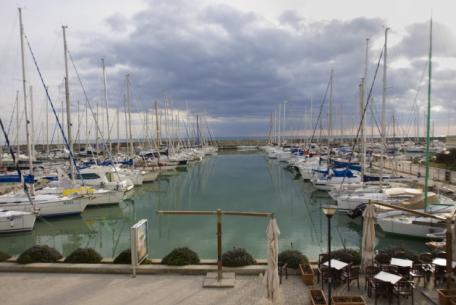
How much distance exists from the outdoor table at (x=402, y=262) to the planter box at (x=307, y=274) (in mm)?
2370

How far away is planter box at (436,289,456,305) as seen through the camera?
26.7ft

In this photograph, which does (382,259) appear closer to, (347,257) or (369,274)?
(347,257)

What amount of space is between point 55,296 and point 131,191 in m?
28.1

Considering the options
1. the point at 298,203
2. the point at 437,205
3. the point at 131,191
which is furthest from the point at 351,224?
the point at 131,191

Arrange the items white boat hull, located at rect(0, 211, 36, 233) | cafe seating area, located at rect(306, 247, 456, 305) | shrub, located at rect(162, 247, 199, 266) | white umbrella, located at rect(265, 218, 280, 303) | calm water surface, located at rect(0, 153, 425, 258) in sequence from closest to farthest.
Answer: white umbrella, located at rect(265, 218, 280, 303) < cafe seating area, located at rect(306, 247, 456, 305) < shrub, located at rect(162, 247, 199, 266) < calm water surface, located at rect(0, 153, 425, 258) < white boat hull, located at rect(0, 211, 36, 233)

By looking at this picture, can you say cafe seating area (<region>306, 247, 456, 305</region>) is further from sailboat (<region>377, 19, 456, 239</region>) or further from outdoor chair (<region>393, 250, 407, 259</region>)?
sailboat (<region>377, 19, 456, 239</region>)

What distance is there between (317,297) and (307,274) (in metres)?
1.20

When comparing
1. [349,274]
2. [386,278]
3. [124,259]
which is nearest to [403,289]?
[386,278]

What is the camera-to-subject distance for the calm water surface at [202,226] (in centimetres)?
1870

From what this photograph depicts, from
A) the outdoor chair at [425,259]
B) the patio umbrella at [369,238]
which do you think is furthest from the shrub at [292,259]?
the outdoor chair at [425,259]

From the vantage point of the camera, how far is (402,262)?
9711mm

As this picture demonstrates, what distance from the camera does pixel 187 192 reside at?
37938 mm

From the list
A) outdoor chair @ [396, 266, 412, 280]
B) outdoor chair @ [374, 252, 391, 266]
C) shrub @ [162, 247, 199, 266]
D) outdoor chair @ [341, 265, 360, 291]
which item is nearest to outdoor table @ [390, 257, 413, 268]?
outdoor chair @ [396, 266, 412, 280]

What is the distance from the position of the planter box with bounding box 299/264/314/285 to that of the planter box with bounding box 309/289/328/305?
0.92 m
